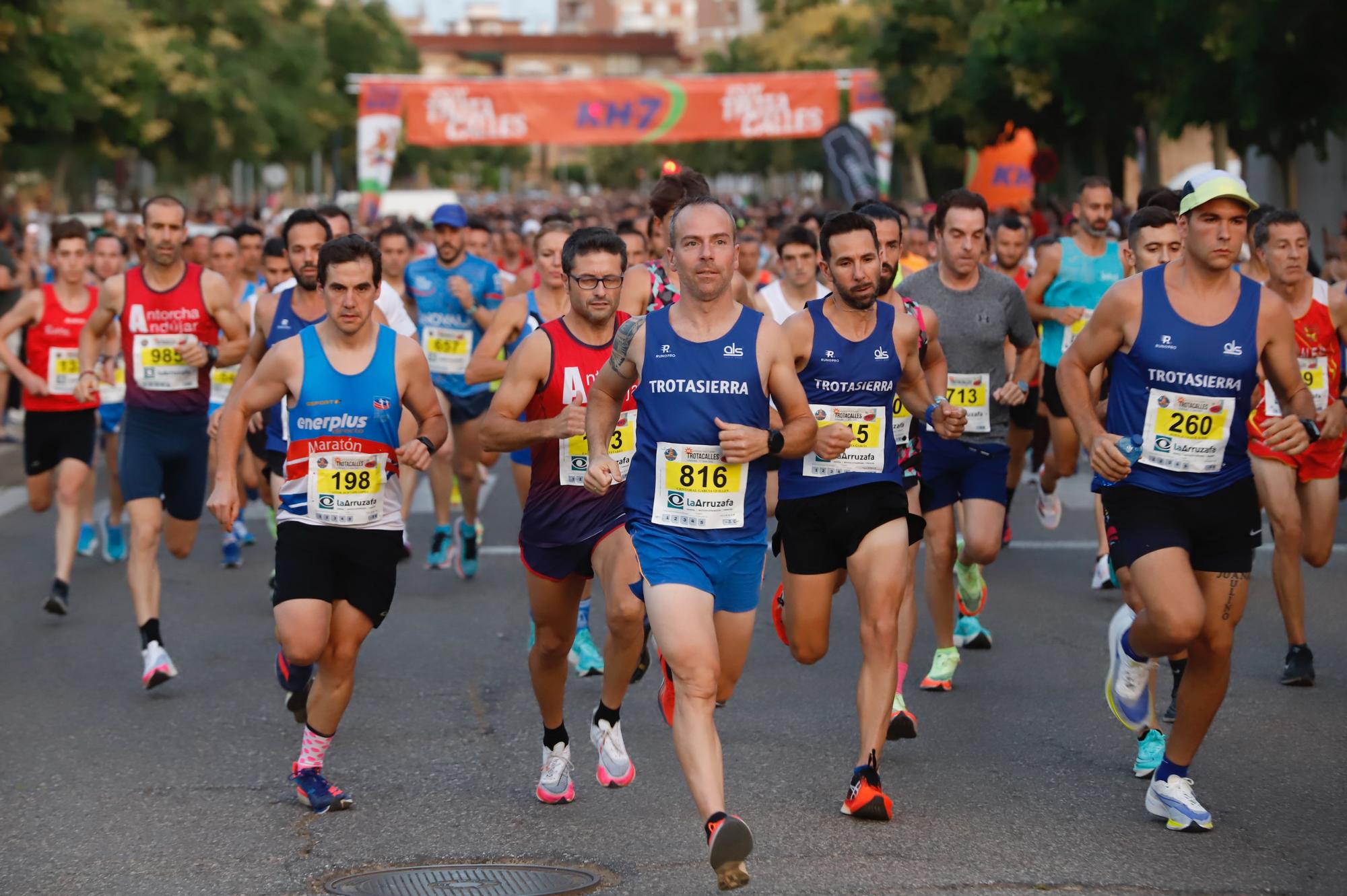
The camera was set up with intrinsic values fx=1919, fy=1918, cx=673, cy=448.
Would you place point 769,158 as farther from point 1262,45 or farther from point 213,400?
point 213,400

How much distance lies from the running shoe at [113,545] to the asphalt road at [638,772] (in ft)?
6.45

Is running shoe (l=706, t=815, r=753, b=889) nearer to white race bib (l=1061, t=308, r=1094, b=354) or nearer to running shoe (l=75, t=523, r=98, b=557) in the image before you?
white race bib (l=1061, t=308, r=1094, b=354)

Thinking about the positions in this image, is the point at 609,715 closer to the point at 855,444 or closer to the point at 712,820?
the point at 855,444

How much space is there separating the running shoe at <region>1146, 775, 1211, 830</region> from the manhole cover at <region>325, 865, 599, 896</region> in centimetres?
183

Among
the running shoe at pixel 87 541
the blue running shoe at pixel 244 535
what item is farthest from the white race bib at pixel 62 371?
the running shoe at pixel 87 541

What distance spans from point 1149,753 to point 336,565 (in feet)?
9.49

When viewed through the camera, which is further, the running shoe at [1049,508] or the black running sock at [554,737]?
the running shoe at [1049,508]

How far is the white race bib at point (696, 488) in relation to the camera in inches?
225

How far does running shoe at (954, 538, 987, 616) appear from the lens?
28.4 feet

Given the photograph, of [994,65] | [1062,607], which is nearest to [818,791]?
[1062,607]

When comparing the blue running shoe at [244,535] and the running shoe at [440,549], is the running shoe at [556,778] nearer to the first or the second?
the running shoe at [440,549]

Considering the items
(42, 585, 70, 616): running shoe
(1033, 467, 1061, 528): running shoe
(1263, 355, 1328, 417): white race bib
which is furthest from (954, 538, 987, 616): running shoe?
(42, 585, 70, 616): running shoe

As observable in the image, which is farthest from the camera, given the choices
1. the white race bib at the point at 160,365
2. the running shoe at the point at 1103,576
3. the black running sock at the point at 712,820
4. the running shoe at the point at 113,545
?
the running shoe at the point at 113,545

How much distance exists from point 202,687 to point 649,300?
269cm
